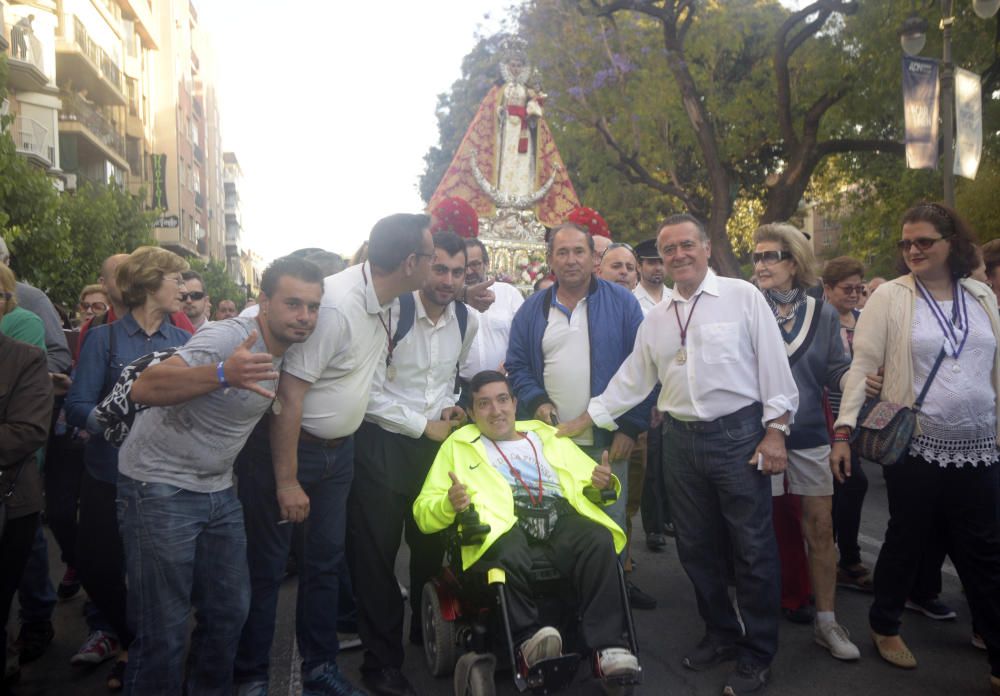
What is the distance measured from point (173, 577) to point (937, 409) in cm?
346

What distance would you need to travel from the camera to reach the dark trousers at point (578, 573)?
3697 millimetres

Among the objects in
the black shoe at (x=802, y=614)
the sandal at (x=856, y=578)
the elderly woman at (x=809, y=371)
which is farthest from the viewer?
the sandal at (x=856, y=578)

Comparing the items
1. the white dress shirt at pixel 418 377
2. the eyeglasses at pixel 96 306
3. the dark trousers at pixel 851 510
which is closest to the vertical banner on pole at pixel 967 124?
the dark trousers at pixel 851 510

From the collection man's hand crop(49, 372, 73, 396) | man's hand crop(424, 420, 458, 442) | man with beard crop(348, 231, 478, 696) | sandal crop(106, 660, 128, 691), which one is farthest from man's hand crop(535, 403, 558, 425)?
man's hand crop(49, 372, 73, 396)

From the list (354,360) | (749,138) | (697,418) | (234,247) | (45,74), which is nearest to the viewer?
(354,360)

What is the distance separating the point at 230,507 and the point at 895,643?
10.9ft

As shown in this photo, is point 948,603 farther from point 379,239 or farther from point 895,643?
point 379,239

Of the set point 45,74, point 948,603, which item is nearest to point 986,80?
point 948,603

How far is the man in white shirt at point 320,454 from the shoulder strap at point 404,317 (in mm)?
191

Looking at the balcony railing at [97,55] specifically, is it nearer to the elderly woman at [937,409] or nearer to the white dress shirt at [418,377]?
the white dress shirt at [418,377]

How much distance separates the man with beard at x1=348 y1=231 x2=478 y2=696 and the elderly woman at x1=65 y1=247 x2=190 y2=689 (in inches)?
45.1

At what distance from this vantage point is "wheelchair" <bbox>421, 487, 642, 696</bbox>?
11.7 ft

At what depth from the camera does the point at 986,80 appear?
548 inches

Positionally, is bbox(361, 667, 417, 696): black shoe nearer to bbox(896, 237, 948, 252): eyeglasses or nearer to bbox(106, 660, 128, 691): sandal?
bbox(106, 660, 128, 691): sandal
